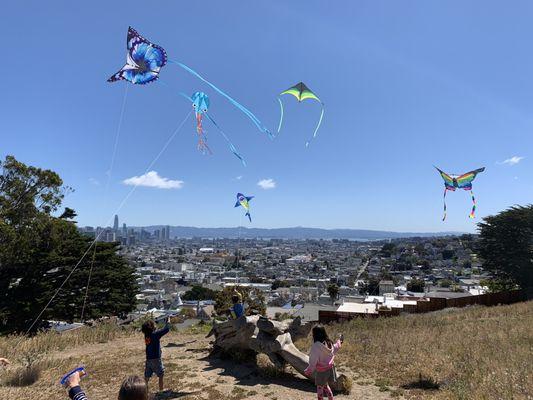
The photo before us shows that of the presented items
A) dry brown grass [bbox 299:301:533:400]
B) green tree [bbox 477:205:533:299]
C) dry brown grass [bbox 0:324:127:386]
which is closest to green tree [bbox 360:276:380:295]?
green tree [bbox 477:205:533:299]

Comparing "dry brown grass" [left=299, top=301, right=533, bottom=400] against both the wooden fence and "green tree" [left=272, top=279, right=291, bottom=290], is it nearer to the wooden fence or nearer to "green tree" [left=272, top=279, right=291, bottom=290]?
the wooden fence

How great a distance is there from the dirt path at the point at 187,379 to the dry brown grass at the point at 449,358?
100 cm

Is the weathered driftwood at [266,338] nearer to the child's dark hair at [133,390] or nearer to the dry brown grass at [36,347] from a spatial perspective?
the dry brown grass at [36,347]

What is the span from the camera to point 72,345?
42.1 ft

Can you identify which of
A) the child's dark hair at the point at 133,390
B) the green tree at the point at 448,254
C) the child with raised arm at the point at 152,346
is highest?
the child's dark hair at the point at 133,390

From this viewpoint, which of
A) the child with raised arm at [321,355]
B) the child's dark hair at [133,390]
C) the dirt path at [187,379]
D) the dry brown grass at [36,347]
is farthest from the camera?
the dry brown grass at [36,347]

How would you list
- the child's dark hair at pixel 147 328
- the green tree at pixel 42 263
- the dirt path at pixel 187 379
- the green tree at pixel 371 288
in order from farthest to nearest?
the green tree at pixel 371 288, the green tree at pixel 42 263, the dirt path at pixel 187 379, the child's dark hair at pixel 147 328

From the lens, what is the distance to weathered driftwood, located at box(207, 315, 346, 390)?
8406mm

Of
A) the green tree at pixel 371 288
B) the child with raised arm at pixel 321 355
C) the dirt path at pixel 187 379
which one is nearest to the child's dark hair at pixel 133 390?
the child with raised arm at pixel 321 355

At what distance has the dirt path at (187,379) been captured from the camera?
7297 mm

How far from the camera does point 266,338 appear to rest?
8883 mm

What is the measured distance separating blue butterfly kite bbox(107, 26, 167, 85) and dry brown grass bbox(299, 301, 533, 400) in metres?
8.34

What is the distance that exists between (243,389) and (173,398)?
52.1 inches

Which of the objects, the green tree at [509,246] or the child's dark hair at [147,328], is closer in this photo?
the child's dark hair at [147,328]
